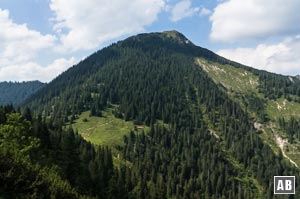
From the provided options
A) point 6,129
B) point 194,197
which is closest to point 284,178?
point 6,129

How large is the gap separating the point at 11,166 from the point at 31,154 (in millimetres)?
32203

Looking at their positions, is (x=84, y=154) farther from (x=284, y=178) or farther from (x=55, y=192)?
(x=284, y=178)

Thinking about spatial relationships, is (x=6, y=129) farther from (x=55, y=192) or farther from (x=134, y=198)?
(x=134, y=198)

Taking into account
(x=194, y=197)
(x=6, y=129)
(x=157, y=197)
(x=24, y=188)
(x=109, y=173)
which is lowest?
(x=194, y=197)

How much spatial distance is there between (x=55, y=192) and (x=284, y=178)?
28916mm

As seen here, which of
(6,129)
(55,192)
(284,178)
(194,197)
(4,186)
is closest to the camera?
(284,178)

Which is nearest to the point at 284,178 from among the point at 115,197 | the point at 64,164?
the point at 64,164

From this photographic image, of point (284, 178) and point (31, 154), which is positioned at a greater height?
point (284, 178)

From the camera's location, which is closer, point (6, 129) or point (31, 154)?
point (6, 129)

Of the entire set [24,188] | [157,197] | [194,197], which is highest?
[24,188]

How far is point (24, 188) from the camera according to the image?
39.7 meters

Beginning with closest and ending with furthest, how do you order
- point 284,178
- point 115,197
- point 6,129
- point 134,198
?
point 284,178 → point 6,129 → point 115,197 → point 134,198

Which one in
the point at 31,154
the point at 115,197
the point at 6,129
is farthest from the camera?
the point at 115,197

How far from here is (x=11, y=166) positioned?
40.3 metres
